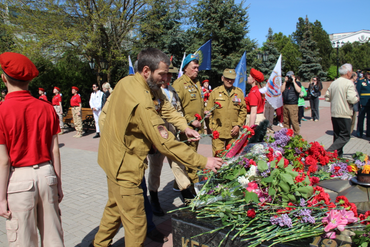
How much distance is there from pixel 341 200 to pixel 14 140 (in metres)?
2.59

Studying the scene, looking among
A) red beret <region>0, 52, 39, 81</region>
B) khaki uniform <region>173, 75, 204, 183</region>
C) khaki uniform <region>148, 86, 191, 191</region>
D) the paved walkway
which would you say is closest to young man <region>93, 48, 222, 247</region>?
red beret <region>0, 52, 39, 81</region>

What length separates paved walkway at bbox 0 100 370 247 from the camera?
3625 mm

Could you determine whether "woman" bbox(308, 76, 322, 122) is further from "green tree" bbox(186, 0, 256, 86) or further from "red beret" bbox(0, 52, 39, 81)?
"red beret" bbox(0, 52, 39, 81)

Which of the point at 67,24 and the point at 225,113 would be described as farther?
the point at 67,24

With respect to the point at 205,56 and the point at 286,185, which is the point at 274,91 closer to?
the point at 205,56

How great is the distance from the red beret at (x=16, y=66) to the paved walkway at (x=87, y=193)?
2168 mm

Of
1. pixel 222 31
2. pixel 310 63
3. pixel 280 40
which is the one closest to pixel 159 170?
pixel 222 31

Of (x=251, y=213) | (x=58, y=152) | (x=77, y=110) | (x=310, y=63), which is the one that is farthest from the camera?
(x=310, y=63)

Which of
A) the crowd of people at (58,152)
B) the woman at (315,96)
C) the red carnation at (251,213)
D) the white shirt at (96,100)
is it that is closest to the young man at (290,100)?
the woman at (315,96)

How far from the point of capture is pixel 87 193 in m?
5.09

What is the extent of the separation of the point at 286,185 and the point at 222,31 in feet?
70.0

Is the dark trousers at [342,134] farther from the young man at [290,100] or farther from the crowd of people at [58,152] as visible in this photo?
A: the crowd of people at [58,152]

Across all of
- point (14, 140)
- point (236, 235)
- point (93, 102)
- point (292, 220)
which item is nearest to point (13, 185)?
point (14, 140)

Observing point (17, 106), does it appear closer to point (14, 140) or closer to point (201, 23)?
point (14, 140)
